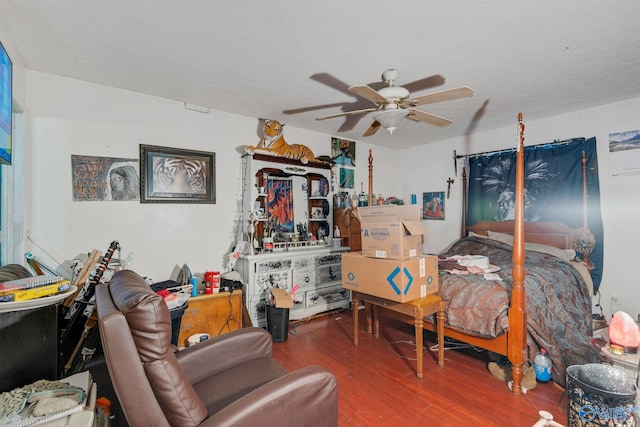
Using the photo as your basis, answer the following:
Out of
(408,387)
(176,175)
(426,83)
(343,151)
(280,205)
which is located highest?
(426,83)

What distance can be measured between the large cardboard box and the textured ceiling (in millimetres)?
1588

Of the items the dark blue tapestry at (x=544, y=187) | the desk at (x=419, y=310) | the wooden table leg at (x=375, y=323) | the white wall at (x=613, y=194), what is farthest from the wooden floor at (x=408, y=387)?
the dark blue tapestry at (x=544, y=187)

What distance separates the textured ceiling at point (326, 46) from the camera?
5.89ft

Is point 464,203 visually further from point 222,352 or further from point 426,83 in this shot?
point 222,352

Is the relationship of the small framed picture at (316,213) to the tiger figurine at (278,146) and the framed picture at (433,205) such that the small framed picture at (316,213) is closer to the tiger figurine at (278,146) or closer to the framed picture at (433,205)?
the tiger figurine at (278,146)

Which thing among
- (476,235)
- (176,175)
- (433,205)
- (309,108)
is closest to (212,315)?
(176,175)

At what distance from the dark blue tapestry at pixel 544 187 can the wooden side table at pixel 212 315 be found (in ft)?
11.5

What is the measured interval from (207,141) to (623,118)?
4.57 meters

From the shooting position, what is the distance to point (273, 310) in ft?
10.6

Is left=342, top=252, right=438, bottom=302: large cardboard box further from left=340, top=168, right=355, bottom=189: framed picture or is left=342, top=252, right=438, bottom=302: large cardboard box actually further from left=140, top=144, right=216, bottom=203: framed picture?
left=340, top=168, right=355, bottom=189: framed picture

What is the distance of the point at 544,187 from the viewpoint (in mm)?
3861

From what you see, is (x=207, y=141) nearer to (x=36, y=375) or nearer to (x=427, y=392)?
(x=36, y=375)

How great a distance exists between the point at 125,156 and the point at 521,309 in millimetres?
3641

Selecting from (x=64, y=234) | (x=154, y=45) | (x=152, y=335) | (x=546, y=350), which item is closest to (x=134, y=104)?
(x=154, y=45)
